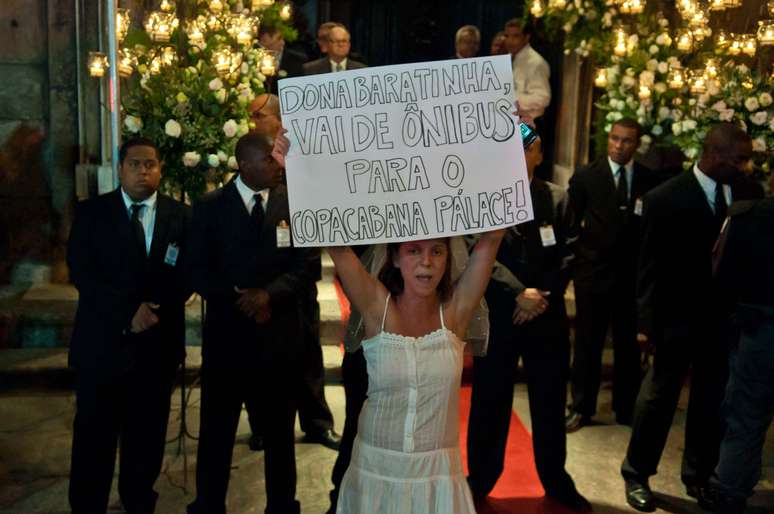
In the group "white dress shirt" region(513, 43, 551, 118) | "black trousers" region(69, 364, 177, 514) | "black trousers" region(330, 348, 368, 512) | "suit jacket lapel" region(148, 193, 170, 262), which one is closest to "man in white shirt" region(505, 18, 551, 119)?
"white dress shirt" region(513, 43, 551, 118)

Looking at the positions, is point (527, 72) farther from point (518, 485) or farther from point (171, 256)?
point (171, 256)

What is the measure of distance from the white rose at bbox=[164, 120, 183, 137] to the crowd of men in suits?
83cm

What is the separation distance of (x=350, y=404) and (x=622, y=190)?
2704 mm

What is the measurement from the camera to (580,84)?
9484 mm

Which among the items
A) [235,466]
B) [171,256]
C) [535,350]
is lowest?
[235,466]

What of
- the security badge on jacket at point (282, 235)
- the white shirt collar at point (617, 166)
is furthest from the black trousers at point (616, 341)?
the security badge on jacket at point (282, 235)

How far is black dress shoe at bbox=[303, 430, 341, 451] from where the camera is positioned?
20.2 ft

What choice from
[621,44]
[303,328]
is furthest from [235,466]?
[621,44]

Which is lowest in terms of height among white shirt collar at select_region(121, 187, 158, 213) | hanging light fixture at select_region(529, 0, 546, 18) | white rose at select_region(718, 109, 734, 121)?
white shirt collar at select_region(121, 187, 158, 213)

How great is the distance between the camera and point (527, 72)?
29.4 ft

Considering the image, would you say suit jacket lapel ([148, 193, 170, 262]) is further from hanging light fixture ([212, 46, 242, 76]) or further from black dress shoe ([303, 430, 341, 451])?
black dress shoe ([303, 430, 341, 451])

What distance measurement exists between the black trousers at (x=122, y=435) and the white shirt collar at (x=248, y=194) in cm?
90

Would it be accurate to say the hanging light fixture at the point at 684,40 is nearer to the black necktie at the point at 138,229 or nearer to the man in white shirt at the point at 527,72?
the man in white shirt at the point at 527,72

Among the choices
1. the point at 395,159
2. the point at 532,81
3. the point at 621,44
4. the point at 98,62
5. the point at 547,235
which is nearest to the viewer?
the point at 395,159
